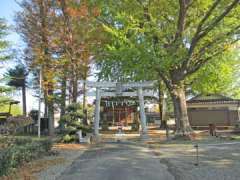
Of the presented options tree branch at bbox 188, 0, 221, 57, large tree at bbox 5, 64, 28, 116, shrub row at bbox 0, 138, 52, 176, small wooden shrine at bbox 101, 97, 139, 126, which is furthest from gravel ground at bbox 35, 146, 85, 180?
large tree at bbox 5, 64, 28, 116

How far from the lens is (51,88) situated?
3066 cm

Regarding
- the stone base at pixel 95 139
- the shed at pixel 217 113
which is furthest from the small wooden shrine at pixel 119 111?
the stone base at pixel 95 139

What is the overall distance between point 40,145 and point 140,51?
26.3 feet

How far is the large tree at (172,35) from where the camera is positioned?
22.0 meters

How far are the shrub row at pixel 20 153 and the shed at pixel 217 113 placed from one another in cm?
2286

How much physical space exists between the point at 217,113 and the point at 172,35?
15.4 meters

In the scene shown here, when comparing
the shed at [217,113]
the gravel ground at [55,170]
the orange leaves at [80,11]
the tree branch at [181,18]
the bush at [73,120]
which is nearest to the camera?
the gravel ground at [55,170]

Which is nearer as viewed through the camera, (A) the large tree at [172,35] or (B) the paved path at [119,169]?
(B) the paved path at [119,169]

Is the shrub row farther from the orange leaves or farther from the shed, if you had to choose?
the shed

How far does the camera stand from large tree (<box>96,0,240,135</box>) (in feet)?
72.1

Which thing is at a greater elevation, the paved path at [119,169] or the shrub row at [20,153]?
the shrub row at [20,153]

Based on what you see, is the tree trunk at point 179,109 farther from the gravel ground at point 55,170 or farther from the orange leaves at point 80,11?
the gravel ground at point 55,170

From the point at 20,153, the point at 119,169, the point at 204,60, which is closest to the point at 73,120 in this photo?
the point at 204,60

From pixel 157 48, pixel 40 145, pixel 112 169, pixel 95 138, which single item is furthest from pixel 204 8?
pixel 112 169
